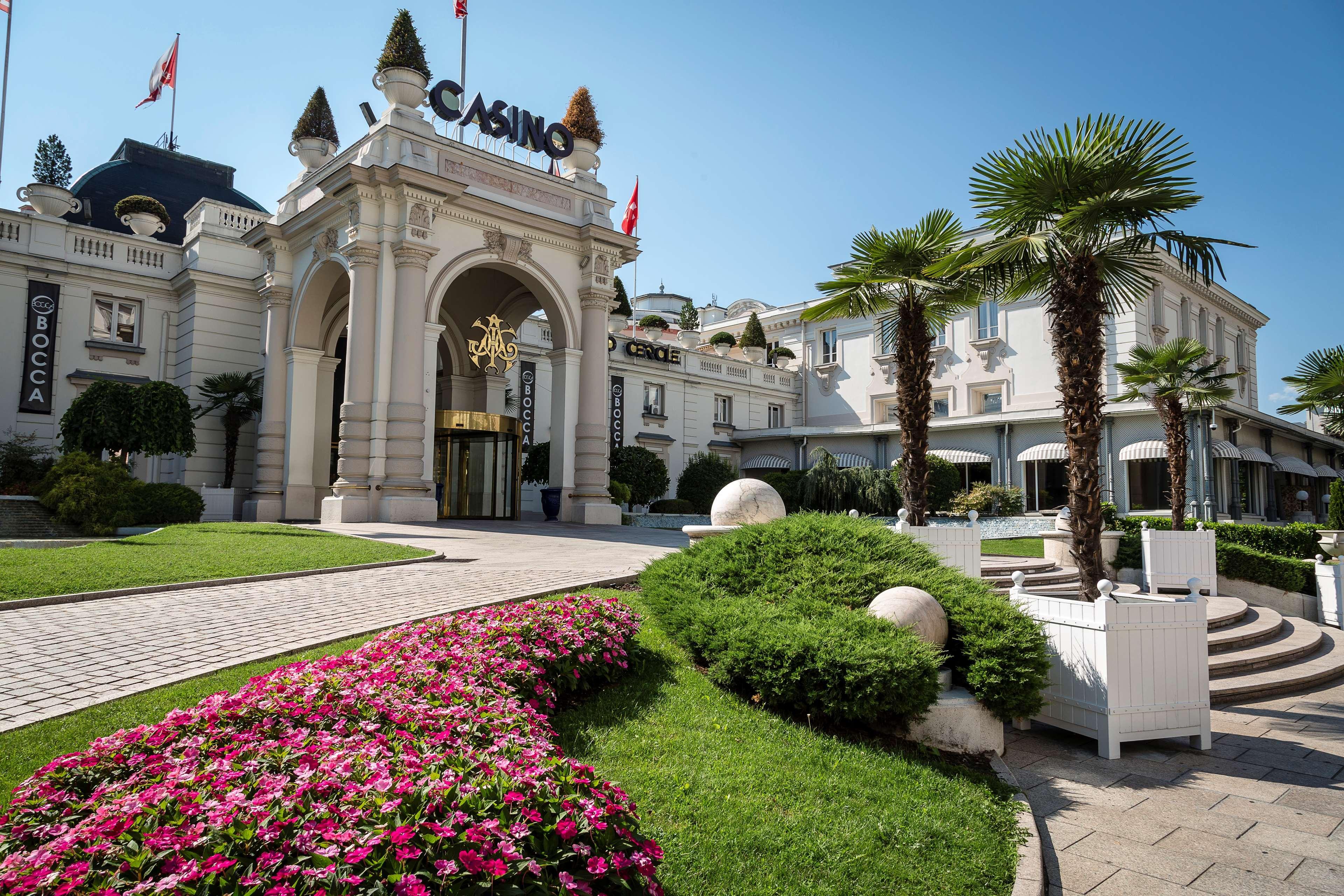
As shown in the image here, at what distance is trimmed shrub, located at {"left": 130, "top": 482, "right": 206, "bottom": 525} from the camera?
17.0 m

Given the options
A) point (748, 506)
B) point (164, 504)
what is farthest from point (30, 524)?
point (748, 506)

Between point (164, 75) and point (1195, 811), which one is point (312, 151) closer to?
point (164, 75)

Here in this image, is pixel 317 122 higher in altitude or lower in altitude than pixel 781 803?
higher

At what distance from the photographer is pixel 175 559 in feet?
35.3

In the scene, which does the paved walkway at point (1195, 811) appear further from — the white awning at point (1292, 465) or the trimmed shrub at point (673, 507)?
the white awning at point (1292, 465)

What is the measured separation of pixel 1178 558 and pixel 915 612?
10.2 metres

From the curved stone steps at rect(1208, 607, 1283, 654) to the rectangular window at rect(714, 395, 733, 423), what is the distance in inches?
1032

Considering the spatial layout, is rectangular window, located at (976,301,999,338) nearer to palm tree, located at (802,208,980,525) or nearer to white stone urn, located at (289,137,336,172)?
palm tree, located at (802,208,980,525)

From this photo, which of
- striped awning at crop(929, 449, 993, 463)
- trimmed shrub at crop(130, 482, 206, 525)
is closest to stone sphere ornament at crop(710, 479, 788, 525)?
trimmed shrub at crop(130, 482, 206, 525)

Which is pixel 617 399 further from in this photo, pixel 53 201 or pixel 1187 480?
pixel 1187 480

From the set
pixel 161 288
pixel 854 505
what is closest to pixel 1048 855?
pixel 854 505

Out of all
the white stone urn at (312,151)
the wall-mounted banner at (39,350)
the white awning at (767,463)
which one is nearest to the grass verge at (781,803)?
the white stone urn at (312,151)

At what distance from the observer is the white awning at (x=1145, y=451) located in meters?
26.9

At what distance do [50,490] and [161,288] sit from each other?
10.1m
